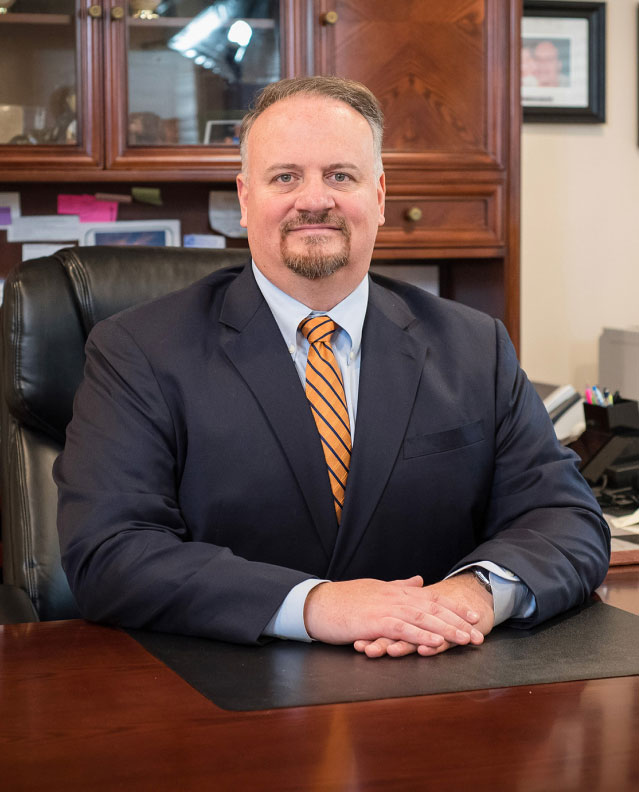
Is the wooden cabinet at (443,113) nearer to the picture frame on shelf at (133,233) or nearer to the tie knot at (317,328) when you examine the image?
the picture frame on shelf at (133,233)

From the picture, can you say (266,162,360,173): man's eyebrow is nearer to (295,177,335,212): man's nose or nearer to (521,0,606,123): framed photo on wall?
(295,177,335,212): man's nose

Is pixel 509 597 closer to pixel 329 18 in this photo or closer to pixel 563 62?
pixel 329 18

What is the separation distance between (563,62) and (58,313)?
1853 millimetres

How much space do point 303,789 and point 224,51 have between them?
206 centimetres

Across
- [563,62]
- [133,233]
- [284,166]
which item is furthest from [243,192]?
[563,62]

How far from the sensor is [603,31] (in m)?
2.86

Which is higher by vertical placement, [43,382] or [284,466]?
[43,382]

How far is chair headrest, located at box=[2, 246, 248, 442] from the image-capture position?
1539 millimetres

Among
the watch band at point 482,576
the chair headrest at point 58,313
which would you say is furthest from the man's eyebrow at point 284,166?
the watch band at point 482,576

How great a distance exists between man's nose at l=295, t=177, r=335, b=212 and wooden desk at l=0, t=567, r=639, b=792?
0.72 metres

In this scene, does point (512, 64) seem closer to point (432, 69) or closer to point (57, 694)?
point (432, 69)

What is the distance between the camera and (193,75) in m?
2.43

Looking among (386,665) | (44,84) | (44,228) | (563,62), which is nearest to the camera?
(386,665)

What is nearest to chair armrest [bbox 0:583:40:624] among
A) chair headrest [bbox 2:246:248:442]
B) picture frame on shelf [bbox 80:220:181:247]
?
chair headrest [bbox 2:246:248:442]
